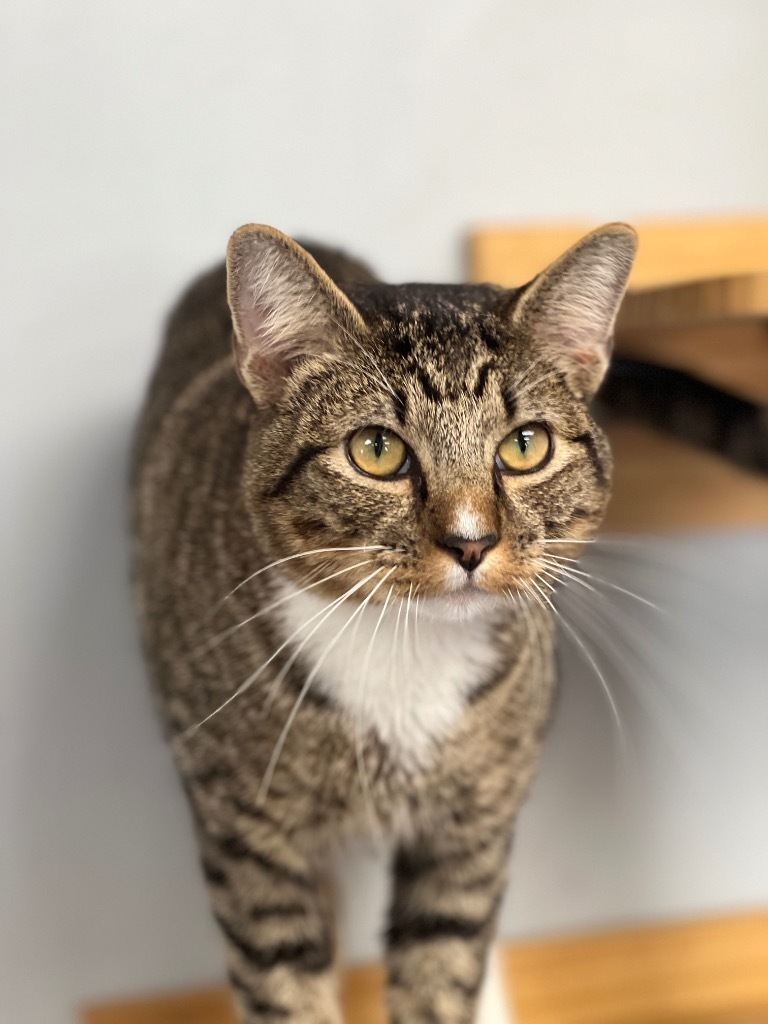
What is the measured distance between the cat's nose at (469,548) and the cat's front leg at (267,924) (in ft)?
1.11

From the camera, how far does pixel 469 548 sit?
0.69m

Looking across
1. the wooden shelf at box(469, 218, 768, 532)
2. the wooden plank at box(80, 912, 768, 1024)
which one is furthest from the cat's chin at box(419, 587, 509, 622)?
the wooden plank at box(80, 912, 768, 1024)

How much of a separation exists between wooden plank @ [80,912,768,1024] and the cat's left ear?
895mm

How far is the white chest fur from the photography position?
2.72 feet

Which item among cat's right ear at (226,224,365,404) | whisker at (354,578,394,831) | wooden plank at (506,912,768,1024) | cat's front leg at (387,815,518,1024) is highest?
Answer: cat's right ear at (226,224,365,404)

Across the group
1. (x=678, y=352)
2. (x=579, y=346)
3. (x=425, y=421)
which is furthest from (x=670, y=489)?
(x=425, y=421)

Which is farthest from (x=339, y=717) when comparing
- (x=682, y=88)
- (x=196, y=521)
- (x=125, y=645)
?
(x=682, y=88)

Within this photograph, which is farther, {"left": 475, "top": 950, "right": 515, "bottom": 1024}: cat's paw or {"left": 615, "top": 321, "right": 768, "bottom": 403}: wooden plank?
{"left": 475, "top": 950, "right": 515, "bottom": 1024}: cat's paw

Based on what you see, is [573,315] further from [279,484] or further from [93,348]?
[93,348]

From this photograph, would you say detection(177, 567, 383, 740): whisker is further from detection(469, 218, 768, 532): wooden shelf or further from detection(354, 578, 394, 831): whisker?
detection(469, 218, 768, 532): wooden shelf

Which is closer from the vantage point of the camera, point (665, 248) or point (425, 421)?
point (425, 421)

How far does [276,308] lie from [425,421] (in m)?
0.14

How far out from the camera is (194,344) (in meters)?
1.13

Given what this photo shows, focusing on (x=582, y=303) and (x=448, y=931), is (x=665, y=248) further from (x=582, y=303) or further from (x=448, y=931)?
(x=448, y=931)
